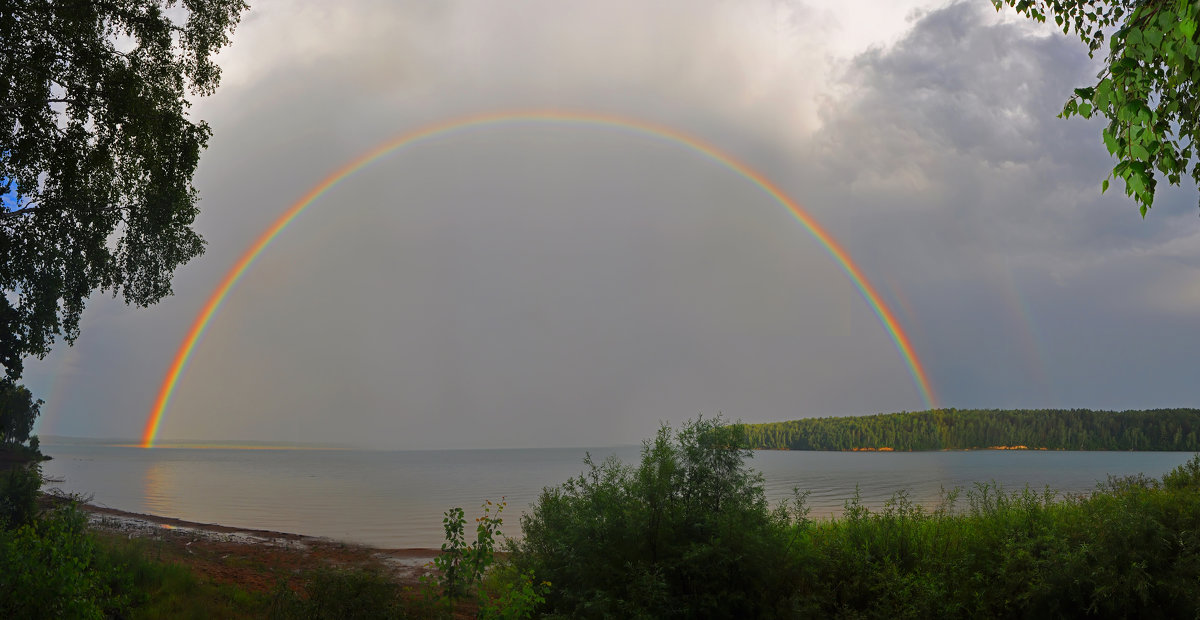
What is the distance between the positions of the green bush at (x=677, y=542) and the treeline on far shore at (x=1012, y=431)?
269ft

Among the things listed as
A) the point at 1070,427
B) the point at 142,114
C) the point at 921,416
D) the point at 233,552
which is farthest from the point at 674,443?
the point at 921,416

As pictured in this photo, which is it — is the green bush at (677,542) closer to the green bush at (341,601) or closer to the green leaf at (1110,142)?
the green bush at (341,601)

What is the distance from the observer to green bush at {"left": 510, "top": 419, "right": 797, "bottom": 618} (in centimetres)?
884

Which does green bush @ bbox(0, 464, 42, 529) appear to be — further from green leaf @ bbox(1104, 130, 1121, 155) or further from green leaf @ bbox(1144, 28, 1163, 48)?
green leaf @ bbox(1144, 28, 1163, 48)

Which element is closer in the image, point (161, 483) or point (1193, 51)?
point (1193, 51)

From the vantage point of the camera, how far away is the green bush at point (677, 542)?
8.84m

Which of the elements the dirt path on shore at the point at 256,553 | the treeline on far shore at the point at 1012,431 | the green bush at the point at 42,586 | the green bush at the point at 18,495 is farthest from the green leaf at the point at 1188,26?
the treeline on far shore at the point at 1012,431

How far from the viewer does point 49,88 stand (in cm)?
1148

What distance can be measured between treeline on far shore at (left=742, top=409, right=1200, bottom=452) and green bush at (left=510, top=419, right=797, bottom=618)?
269ft

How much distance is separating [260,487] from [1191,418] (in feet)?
402

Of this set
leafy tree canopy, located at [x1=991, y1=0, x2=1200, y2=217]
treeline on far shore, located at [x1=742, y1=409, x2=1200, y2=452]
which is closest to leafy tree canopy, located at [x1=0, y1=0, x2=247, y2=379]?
leafy tree canopy, located at [x1=991, y1=0, x2=1200, y2=217]

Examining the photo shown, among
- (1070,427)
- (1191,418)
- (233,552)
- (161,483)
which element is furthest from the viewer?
(1070,427)

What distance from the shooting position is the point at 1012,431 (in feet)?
411

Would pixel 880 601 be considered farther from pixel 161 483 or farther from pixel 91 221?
pixel 161 483
